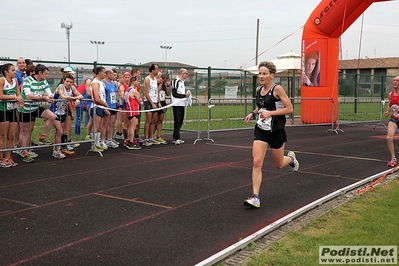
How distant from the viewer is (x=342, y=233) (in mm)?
5324

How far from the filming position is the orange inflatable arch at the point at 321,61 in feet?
61.7

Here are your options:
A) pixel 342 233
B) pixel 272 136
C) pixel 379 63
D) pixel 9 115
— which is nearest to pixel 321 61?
pixel 9 115

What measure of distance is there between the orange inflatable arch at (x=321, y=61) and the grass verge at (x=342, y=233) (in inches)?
491

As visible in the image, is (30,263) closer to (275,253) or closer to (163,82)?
(275,253)

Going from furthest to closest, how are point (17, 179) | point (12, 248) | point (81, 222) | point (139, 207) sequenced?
point (17, 179), point (139, 207), point (81, 222), point (12, 248)

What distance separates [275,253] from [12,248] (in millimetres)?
2670

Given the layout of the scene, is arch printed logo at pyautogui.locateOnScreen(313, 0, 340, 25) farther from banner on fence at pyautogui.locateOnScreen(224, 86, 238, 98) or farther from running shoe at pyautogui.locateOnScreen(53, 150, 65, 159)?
running shoe at pyautogui.locateOnScreen(53, 150, 65, 159)

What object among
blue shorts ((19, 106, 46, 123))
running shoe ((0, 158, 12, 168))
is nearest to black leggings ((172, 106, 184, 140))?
blue shorts ((19, 106, 46, 123))

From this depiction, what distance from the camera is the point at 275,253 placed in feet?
15.5

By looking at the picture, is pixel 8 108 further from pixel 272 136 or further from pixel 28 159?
pixel 272 136

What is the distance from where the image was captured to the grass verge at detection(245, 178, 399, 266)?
460cm

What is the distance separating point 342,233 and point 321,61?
49.4 ft

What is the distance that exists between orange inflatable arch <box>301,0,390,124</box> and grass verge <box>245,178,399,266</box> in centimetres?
1247

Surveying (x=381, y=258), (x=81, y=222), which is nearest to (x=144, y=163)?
(x=81, y=222)
